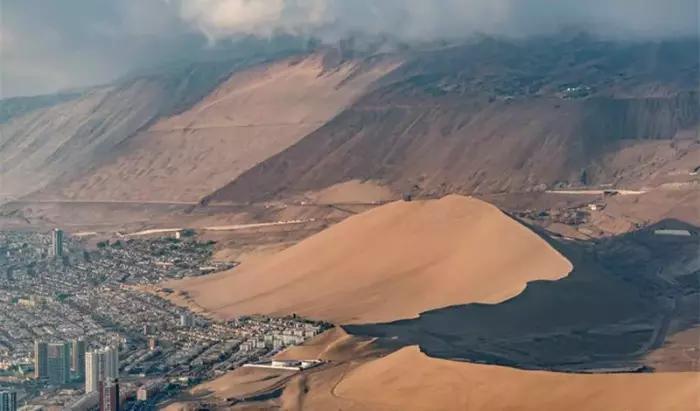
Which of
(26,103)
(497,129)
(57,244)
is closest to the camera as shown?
(57,244)

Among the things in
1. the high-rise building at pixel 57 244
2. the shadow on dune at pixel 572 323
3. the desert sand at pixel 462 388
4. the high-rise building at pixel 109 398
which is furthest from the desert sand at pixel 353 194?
the high-rise building at pixel 109 398

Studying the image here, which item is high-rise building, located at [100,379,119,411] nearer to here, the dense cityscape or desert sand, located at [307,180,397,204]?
the dense cityscape

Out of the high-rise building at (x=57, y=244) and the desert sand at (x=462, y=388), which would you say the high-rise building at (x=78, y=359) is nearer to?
the desert sand at (x=462, y=388)

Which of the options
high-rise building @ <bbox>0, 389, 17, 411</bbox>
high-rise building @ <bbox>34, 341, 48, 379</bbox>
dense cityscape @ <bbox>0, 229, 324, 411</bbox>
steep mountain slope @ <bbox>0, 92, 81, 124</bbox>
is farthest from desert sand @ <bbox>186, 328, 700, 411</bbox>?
steep mountain slope @ <bbox>0, 92, 81, 124</bbox>

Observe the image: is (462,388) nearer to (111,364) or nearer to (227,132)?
(111,364)

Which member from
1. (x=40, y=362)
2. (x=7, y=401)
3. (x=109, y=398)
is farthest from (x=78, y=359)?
(x=109, y=398)

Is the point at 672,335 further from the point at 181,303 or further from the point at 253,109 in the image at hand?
the point at 253,109
